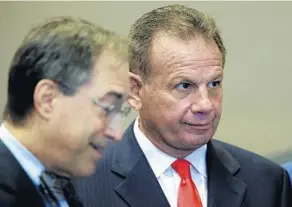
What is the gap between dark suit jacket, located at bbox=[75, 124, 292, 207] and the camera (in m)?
1.75

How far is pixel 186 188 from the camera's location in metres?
1.78

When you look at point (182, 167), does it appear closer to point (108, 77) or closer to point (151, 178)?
point (151, 178)

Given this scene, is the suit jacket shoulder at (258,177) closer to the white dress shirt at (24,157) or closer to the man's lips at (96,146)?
the man's lips at (96,146)

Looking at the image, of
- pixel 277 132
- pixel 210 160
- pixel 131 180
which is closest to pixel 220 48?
pixel 210 160

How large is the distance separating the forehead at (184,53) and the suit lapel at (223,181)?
30 cm

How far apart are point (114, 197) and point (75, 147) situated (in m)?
0.58

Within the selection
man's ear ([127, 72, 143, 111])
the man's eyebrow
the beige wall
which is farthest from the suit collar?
the beige wall

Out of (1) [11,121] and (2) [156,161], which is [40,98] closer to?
(1) [11,121]

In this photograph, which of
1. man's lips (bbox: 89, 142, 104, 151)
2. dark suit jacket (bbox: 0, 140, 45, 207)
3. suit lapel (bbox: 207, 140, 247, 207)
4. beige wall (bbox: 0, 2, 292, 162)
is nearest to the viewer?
dark suit jacket (bbox: 0, 140, 45, 207)

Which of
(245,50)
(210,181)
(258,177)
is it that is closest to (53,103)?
(210,181)

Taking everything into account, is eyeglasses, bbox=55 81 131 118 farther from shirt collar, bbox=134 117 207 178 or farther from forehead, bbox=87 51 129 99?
shirt collar, bbox=134 117 207 178

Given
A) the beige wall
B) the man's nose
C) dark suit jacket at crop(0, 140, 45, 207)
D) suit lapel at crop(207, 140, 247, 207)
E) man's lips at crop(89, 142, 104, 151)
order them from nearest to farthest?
dark suit jacket at crop(0, 140, 45, 207), man's lips at crop(89, 142, 104, 151), the man's nose, suit lapel at crop(207, 140, 247, 207), the beige wall

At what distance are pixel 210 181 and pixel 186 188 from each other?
0.09 meters

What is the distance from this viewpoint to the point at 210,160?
188cm
